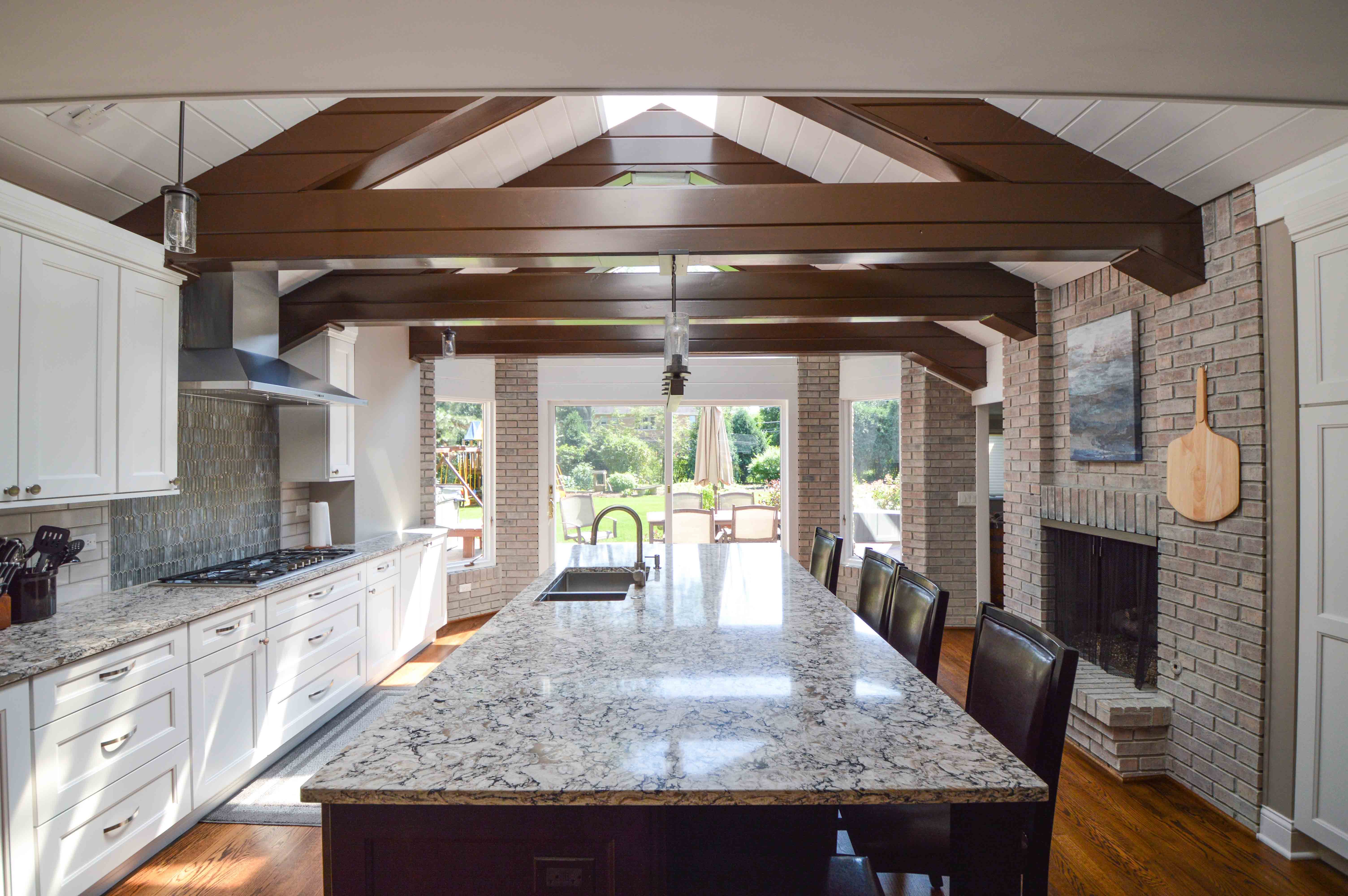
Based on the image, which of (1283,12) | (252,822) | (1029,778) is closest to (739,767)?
(1029,778)

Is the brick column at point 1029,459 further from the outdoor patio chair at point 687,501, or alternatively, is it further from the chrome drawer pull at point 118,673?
the chrome drawer pull at point 118,673

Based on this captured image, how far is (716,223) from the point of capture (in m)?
2.66

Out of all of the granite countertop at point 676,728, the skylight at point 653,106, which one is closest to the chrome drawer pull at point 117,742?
the granite countertop at point 676,728

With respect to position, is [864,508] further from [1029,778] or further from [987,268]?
[1029,778]

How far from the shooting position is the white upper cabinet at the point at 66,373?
2.15 m

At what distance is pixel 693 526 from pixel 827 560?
3.31m

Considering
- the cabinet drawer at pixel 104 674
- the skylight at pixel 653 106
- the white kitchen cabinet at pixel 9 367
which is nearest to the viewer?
the cabinet drawer at pixel 104 674

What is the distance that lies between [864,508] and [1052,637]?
5.20 metres

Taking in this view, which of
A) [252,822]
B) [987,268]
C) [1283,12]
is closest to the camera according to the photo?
[1283,12]

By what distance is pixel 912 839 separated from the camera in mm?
1538

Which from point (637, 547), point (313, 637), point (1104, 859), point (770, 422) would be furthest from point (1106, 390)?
point (313, 637)

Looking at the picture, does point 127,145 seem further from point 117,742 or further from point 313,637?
point 313,637

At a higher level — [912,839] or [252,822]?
[912,839]

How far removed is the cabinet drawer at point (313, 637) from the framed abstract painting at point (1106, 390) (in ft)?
12.9
